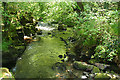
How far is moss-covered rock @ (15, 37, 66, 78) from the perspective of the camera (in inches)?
164

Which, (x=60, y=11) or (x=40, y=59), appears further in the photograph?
(x=60, y=11)

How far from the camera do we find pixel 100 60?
471 centimetres

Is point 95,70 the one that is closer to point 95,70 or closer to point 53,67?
point 95,70

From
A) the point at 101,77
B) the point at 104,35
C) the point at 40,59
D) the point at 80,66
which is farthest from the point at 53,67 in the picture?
the point at 104,35

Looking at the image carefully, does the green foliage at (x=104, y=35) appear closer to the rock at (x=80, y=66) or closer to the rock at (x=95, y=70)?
the rock at (x=95, y=70)

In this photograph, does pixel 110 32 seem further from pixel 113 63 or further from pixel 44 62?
pixel 44 62

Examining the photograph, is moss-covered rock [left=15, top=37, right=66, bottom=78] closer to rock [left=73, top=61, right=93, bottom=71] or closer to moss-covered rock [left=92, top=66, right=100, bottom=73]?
rock [left=73, top=61, right=93, bottom=71]

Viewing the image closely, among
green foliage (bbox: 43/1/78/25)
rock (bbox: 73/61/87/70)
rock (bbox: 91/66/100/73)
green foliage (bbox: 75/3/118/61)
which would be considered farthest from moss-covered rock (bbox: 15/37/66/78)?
green foliage (bbox: 43/1/78/25)

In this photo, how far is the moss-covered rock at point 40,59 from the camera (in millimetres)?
4174

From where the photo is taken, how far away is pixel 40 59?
511 centimetres

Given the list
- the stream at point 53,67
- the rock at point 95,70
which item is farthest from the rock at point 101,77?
the rock at point 95,70

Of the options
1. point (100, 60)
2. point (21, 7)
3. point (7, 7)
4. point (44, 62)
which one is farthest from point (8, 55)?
point (100, 60)

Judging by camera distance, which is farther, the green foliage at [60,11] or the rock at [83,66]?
the green foliage at [60,11]

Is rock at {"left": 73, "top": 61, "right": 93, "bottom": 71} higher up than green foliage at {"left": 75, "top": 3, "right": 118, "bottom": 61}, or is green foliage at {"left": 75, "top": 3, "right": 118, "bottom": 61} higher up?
green foliage at {"left": 75, "top": 3, "right": 118, "bottom": 61}
